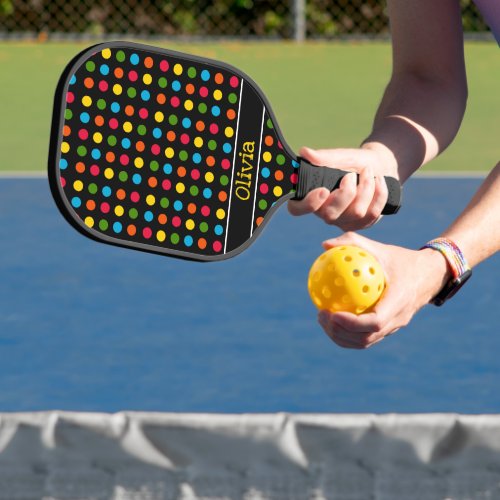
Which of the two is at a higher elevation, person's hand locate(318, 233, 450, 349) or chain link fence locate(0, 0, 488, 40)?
person's hand locate(318, 233, 450, 349)

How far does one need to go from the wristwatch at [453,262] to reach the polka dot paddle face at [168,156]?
0.19 m

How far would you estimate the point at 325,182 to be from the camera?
7.22 feet

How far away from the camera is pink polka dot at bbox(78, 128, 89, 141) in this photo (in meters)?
2.08

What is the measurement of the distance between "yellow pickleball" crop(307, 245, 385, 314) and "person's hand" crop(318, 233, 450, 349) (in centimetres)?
2

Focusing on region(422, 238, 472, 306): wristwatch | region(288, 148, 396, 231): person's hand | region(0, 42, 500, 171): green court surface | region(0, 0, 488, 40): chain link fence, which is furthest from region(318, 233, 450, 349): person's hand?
region(0, 0, 488, 40): chain link fence

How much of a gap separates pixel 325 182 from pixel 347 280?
0.23 m

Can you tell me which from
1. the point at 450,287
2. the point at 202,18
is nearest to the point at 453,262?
the point at 450,287

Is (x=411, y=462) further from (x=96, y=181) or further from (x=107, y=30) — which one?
(x=107, y=30)

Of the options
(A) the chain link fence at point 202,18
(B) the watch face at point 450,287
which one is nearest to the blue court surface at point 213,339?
(B) the watch face at point 450,287

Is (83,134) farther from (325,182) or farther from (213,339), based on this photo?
(213,339)

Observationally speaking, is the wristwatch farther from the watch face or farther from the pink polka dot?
the pink polka dot

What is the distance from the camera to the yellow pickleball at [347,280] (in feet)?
6.54

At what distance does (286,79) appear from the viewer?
10.0 m

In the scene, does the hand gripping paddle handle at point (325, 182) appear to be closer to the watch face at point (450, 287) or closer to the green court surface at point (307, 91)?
the watch face at point (450, 287)
